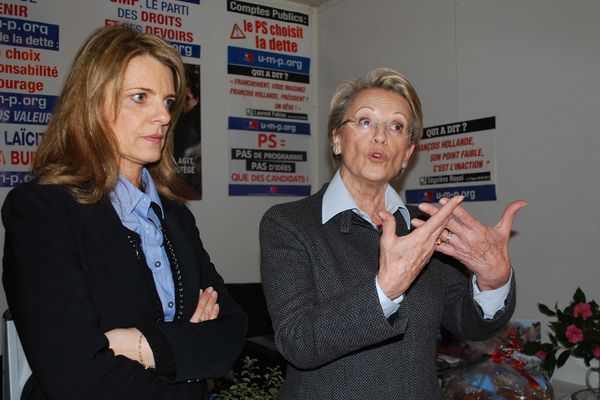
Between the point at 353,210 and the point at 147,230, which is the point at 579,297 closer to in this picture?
the point at 353,210

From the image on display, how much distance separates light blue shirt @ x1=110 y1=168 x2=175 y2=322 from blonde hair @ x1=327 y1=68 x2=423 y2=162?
63cm

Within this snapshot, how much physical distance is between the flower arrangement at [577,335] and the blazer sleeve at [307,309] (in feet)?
3.66

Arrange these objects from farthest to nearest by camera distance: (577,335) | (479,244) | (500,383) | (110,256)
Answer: (577,335) → (500,383) → (479,244) → (110,256)

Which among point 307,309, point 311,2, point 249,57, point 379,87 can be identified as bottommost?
point 307,309

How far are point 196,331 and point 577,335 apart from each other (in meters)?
1.47

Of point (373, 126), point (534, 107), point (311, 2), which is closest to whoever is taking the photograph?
point (373, 126)

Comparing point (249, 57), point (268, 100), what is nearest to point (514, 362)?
point (268, 100)

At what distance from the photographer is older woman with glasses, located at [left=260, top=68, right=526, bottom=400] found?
115 centimetres

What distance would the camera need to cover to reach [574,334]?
2.02 meters

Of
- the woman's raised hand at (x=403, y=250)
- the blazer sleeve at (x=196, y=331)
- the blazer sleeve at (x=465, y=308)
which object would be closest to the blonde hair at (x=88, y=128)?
the blazer sleeve at (x=196, y=331)

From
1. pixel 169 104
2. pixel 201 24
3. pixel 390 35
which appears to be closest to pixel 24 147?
pixel 201 24

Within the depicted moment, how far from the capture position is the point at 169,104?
1450mm

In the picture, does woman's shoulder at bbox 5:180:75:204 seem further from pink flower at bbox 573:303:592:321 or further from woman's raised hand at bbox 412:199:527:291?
pink flower at bbox 573:303:592:321

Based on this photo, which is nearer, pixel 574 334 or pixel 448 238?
pixel 448 238
